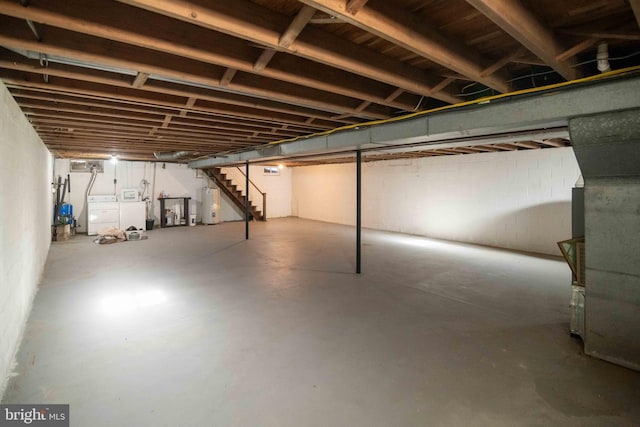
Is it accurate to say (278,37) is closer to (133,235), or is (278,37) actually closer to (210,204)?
(133,235)

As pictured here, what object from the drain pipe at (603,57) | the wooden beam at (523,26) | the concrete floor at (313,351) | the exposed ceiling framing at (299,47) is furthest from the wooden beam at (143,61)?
the concrete floor at (313,351)

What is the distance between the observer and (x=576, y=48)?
1.90 metres

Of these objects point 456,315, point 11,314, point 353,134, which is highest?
point 353,134

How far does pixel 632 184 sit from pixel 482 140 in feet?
6.42

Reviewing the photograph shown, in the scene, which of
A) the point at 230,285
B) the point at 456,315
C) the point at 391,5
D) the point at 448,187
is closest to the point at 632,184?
the point at 456,315

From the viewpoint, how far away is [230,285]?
404 cm

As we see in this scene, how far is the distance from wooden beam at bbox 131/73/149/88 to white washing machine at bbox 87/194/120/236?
707 centimetres

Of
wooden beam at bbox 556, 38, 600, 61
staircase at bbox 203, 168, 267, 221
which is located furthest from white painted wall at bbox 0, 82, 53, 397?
staircase at bbox 203, 168, 267, 221

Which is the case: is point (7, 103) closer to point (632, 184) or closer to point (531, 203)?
point (632, 184)

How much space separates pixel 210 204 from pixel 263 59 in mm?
8588

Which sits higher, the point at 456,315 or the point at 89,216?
the point at 89,216

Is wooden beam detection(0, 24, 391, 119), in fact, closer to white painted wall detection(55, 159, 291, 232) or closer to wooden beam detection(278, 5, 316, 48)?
wooden beam detection(278, 5, 316, 48)

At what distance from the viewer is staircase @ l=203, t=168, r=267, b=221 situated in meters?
10.5

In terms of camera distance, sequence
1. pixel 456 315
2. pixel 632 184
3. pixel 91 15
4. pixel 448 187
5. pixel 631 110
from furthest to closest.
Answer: pixel 448 187 < pixel 456 315 < pixel 632 184 < pixel 631 110 < pixel 91 15
